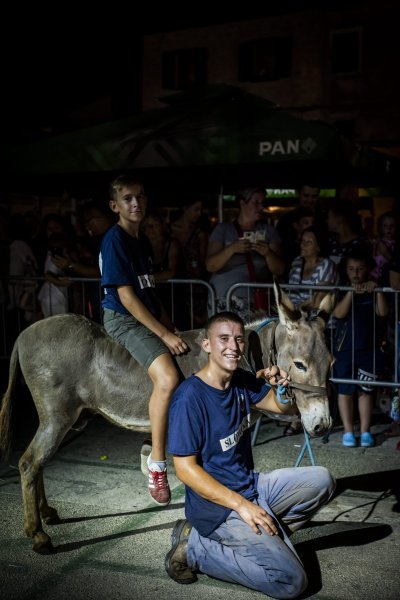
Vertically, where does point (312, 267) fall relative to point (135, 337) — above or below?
above

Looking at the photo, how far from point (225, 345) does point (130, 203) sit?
1499 mm

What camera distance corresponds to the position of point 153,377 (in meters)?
4.67

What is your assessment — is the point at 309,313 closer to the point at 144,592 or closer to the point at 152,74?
the point at 144,592

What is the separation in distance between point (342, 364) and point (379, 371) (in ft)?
1.31

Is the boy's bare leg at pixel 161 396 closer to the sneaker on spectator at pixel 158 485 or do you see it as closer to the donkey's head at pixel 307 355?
the sneaker on spectator at pixel 158 485

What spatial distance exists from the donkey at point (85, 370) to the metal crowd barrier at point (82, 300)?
7.70ft

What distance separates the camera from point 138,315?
4715 millimetres

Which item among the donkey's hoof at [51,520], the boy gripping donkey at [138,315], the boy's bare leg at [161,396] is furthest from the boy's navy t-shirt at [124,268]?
the donkey's hoof at [51,520]

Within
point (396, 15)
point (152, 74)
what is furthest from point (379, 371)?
point (152, 74)

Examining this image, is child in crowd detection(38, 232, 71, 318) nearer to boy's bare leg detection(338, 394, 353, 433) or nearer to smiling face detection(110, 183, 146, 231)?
smiling face detection(110, 183, 146, 231)

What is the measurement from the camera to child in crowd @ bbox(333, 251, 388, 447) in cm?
696

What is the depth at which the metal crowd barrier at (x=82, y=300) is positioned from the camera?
8.04 metres

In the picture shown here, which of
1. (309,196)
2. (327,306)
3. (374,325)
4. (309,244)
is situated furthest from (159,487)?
(309,196)

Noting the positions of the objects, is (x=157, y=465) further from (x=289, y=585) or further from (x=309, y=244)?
(x=309, y=244)
